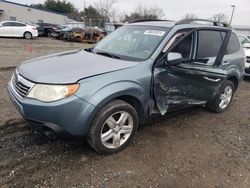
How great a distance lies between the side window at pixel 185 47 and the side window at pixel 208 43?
0.70ft

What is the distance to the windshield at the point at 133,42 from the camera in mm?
3523

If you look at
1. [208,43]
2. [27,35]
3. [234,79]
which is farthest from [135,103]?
[27,35]

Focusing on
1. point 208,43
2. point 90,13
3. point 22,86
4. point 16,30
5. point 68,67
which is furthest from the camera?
point 90,13

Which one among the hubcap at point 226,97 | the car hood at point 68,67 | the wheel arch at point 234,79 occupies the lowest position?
the hubcap at point 226,97

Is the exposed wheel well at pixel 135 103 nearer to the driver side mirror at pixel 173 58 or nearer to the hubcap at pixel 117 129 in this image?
the hubcap at pixel 117 129

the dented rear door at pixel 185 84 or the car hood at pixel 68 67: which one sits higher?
the car hood at pixel 68 67

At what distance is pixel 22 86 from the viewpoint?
116 inches

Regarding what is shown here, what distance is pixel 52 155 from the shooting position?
313 centimetres

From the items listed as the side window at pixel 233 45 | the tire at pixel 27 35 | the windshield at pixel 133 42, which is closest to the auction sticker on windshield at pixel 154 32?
the windshield at pixel 133 42

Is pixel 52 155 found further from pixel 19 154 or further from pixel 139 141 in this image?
pixel 139 141

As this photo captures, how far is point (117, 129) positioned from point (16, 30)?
21335 mm

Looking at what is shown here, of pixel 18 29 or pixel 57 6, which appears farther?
pixel 57 6

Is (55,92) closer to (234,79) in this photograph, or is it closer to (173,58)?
(173,58)

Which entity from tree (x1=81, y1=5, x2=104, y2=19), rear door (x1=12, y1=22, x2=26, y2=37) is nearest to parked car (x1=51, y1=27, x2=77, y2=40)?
rear door (x1=12, y1=22, x2=26, y2=37)
